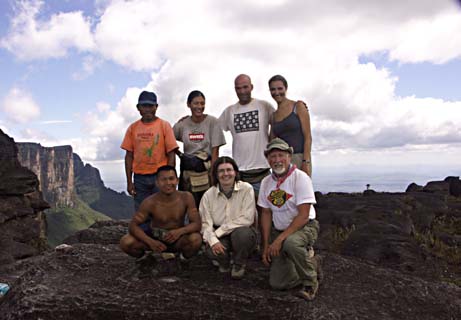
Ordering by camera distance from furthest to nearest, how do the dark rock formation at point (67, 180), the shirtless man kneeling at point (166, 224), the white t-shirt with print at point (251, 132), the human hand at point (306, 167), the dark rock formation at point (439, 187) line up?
the dark rock formation at point (67, 180) < the dark rock formation at point (439, 187) < the white t-shirt with print at point (251, 132) < the human hand at point (306, 167) < the shirtless man kneeling at point (166, 224)

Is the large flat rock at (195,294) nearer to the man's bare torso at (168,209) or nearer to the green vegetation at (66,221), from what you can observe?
the man's bare torso at (168,209)

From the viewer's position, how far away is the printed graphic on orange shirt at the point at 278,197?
5820 millimetres

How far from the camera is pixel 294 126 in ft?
22.0

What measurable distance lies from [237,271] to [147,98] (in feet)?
11.5

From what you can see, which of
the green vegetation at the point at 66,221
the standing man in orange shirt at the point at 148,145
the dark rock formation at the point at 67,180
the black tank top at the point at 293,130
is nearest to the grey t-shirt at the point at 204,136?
the standing man in orange shirt at the point at 148,145

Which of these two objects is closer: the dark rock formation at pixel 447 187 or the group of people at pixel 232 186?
the group of people at pixel 232 186

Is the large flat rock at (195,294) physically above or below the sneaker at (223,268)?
below

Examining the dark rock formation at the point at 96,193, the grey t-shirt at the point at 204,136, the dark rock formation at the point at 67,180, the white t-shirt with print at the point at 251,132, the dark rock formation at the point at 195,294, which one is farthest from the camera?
the dark rock formation at the point at 96,193

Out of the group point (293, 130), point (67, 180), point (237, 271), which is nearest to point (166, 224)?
point (237, 271)

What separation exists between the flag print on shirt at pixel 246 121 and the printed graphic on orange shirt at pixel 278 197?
1494 millimetres

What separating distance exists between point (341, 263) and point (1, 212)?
31.7 meters

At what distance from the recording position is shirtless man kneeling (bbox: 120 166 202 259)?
19.7 ft

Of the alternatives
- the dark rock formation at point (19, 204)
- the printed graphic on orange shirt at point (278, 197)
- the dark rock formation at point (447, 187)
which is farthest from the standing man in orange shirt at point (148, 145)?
the dark rock formation at point (447, 187)

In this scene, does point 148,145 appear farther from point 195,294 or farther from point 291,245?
point 291,245
